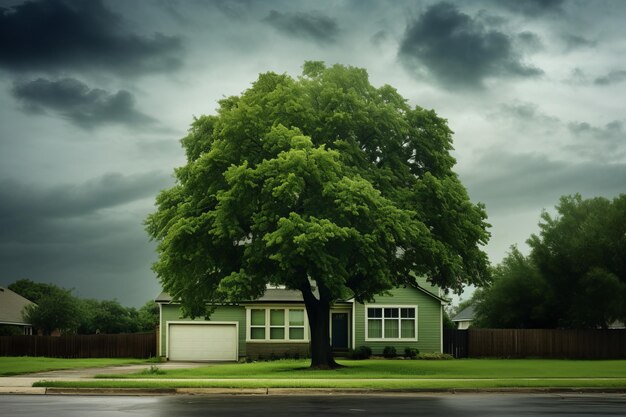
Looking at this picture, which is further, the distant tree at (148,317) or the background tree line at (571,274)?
the distant tree at (148,317)

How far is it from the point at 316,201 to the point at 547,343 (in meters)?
29.1

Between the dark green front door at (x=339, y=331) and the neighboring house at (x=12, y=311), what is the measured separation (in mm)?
34854

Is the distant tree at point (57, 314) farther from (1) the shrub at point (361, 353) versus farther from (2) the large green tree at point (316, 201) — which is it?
(2) the large green tree at point (316, 201)

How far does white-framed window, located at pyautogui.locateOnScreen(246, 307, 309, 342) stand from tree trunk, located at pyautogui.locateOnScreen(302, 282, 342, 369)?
15490 millimetres

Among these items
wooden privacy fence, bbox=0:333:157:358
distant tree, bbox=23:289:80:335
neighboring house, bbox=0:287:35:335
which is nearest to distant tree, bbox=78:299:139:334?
neighboring house, bbox=0:287:35:335

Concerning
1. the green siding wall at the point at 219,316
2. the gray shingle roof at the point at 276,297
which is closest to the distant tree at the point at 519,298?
the gray shingle roof at the point at 276,297

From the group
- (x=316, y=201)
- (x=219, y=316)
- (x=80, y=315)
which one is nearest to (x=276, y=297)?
(x=219, y=316)

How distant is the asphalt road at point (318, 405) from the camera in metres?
17.7

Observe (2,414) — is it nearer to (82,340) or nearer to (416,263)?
(416,263)

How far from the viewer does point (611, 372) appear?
34.3 m

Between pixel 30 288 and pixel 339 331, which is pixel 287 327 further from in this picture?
pixel 30 288

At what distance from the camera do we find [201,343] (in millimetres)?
52781

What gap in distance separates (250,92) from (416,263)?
34.1 ft

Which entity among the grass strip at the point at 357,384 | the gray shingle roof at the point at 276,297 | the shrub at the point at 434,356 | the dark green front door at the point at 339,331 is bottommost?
the shrub at the point at 434,356
